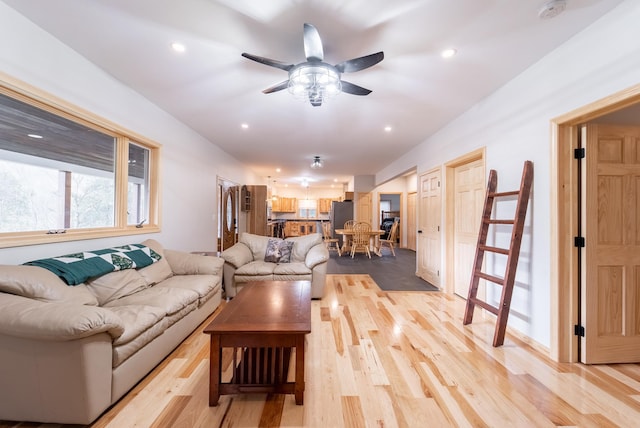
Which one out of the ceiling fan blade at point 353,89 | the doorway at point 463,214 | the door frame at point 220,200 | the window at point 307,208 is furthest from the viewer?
the window at point 307,208

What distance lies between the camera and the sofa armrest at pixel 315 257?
3.44 metres

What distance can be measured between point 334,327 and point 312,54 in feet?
8.32

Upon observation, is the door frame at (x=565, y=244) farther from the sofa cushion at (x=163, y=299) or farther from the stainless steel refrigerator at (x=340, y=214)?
the stainless steel refrigerator at (x=340, y=214)

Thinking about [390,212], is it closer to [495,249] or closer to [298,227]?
[298,227]

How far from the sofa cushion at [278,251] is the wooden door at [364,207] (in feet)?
15.7

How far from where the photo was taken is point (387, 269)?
5.38 m

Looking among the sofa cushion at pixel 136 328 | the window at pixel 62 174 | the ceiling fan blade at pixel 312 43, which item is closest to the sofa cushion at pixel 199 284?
the sofa cushion at pixel 136 328

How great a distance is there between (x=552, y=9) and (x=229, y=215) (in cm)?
592

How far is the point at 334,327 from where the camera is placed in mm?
2621

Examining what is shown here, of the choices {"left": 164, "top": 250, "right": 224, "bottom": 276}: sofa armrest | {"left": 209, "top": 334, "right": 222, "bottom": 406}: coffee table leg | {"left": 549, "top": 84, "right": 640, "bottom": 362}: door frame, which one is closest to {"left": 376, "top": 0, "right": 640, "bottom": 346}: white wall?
{"left": 549, "top": 84, "right": 640, "bottom": 362}: door frame

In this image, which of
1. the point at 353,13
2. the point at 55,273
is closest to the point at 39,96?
the point at 55,273

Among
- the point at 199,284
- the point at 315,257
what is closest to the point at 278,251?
the point at 315,257

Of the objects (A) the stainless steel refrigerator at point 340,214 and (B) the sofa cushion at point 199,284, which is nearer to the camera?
(B) the sofa cushion at point 199,284

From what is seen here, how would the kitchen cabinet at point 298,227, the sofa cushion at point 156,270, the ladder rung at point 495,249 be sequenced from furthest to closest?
the kitchen cabinet at point 298,227 < the sofa cushion at point 156,270 < the ladder rung at point 495,249
